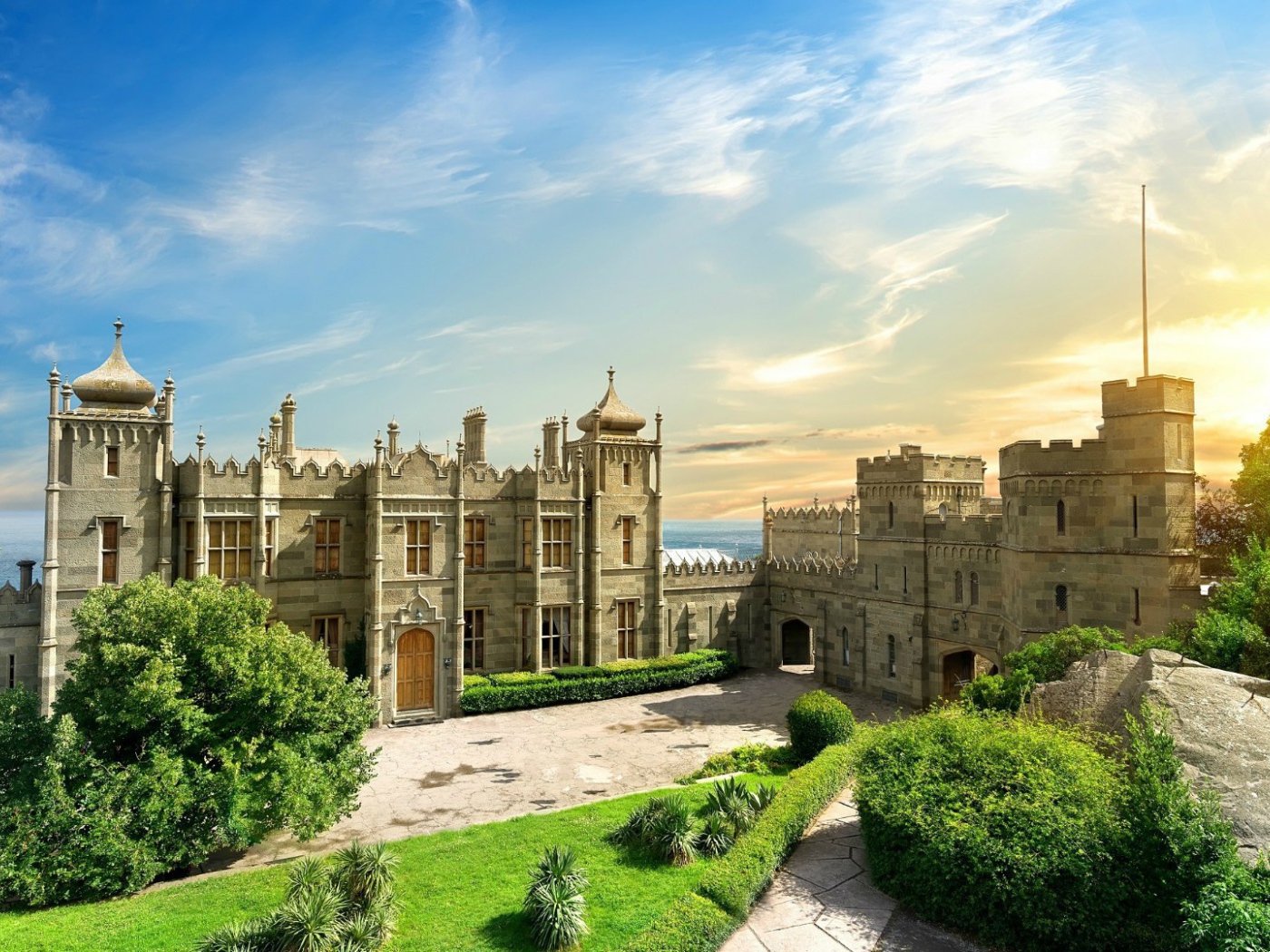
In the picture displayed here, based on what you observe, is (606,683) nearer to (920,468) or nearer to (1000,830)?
(920,468)

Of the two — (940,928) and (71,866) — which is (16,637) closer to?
(71,866)

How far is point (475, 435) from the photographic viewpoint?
39469 mm

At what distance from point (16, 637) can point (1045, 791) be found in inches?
1341

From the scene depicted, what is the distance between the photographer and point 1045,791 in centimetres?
1415

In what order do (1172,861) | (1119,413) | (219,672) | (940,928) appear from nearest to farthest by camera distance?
(1172,861)
(940,928)
(219,672)
(1119,413)

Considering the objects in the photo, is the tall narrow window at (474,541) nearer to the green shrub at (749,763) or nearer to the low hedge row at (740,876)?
the green shrub at (749,763)

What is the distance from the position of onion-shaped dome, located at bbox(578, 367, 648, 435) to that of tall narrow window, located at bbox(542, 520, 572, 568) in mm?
5292

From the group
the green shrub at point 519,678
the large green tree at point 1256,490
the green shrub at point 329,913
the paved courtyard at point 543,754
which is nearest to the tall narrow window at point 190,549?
the paved courtyard at point 543,754

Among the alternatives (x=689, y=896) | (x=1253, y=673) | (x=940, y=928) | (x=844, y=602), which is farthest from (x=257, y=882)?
(x=844, y=602)

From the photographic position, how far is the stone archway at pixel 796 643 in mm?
46625

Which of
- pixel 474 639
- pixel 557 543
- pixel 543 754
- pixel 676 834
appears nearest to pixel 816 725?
pixel 676 834

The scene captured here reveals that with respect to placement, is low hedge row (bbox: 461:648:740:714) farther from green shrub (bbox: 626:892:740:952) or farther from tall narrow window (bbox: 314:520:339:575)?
green shrub (bbox: 626:892:740:952)

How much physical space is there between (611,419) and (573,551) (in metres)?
7.38

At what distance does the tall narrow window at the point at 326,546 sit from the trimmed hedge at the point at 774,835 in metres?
22.8
